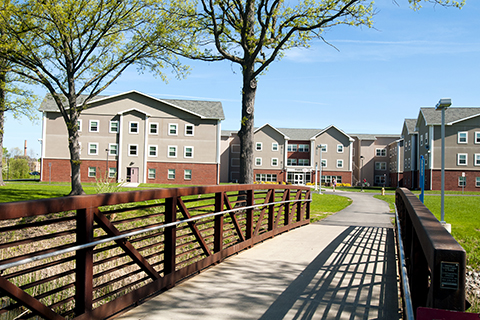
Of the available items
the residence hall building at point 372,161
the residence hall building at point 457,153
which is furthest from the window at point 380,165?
the residence hall building at point 457,153

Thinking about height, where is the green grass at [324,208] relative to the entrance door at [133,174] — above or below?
below

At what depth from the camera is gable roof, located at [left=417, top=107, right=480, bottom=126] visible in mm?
51156

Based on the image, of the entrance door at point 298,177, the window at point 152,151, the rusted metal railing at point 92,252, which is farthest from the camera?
the entrance door at point 298,177

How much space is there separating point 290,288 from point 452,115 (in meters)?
54.4

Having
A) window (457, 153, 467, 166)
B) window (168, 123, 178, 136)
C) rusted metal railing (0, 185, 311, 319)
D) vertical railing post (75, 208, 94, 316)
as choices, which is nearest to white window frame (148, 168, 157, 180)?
window (168, 123, 178, 136)

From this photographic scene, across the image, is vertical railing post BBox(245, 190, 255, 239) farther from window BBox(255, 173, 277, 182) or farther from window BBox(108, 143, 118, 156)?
window BBox(255, 173, 277, 182)

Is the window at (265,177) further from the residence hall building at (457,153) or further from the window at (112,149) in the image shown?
the window at (112,149)

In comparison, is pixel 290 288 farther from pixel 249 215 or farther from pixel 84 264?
pixel 249 215

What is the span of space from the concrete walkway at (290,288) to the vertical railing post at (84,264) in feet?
2.07

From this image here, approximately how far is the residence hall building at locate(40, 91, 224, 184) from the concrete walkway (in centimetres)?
4110

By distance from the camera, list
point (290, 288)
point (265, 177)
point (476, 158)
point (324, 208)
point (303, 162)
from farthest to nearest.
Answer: point (303, 162)
point (265, 177)
point (476, 158)
point (324, 208)
point (290, 288)

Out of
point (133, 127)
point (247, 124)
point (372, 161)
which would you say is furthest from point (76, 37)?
point (372, 161)

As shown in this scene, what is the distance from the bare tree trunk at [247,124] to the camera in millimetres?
13914

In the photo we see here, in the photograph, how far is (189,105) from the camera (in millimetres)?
51969
